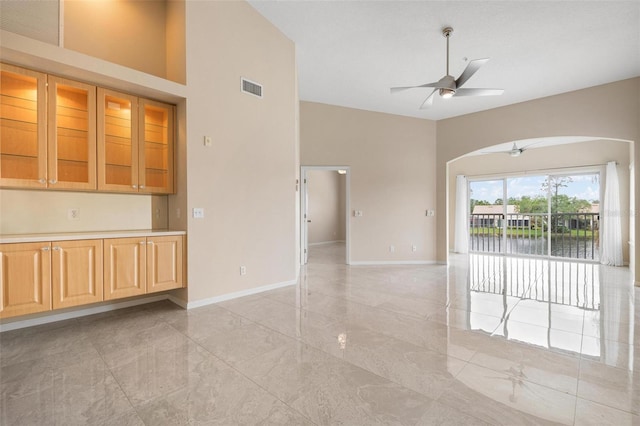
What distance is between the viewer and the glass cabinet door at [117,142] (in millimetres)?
3061

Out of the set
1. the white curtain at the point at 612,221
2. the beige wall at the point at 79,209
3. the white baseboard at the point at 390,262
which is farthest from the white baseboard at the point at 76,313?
the white curtain at the point at 612,221

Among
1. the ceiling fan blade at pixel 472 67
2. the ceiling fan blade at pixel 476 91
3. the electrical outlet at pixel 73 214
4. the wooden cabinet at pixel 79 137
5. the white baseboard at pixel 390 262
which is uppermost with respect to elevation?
the ceiling fan blade at pixel 472 67

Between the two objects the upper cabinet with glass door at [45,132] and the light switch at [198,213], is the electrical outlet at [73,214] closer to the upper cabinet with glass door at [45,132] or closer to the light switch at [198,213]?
the upper cabinet with glass door at [45,132]

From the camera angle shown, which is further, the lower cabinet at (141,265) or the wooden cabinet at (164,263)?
the wooden cabinet at (164,263)

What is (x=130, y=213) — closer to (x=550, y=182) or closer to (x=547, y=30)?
(x=547, y=30)

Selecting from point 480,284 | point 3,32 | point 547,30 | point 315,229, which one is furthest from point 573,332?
point 315,229

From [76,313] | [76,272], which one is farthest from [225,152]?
[76,313]

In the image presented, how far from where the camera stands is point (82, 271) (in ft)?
9.13

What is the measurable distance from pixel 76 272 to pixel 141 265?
0.54 m

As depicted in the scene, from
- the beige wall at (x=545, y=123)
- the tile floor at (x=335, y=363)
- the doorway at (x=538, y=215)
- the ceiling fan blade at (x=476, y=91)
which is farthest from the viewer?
the doorway at (x=538, y=215)

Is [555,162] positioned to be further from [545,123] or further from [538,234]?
[545,123]

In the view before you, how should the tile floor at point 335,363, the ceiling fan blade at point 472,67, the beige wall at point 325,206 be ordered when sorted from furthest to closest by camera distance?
the beige wall at point 325,206
the ceiling fan blade at point 472,67
the tile floor at point 335,363

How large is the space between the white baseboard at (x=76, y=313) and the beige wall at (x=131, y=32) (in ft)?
8.99

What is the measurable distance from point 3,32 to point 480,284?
6258mm
